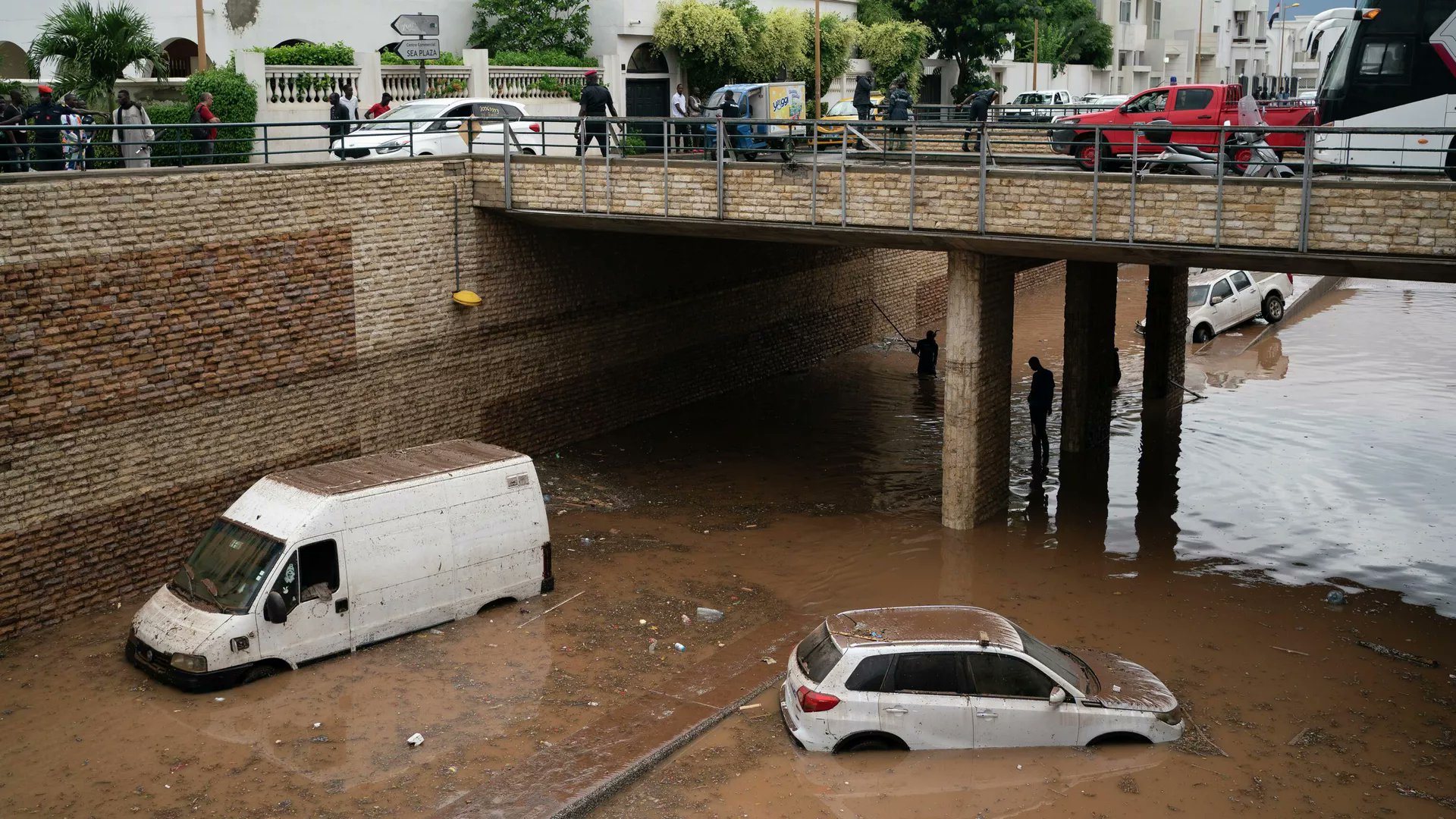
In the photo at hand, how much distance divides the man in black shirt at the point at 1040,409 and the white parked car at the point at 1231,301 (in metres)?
10.7

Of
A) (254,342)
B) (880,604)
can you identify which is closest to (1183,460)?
(880,604)

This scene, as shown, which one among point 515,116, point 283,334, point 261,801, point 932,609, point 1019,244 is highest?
point 515,116

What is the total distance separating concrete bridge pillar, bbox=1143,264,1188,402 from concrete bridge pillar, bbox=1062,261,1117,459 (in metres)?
2.30

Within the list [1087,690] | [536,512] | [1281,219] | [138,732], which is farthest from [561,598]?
[1281,219]

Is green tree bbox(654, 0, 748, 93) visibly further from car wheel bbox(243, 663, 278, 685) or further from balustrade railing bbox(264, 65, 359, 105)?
car wheel bbox(243, 663, 278, 685)

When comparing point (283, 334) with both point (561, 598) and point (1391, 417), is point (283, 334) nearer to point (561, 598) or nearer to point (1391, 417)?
point (561, 598)

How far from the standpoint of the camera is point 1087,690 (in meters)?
11.6

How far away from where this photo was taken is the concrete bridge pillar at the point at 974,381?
1759 centimetres

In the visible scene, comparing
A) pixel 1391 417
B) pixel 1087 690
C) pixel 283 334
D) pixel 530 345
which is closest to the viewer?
pixel 1087 690

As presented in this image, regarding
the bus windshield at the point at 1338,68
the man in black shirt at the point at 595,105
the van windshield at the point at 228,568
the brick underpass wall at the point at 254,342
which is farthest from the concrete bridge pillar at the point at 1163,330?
the van windshield at the point at 228,568

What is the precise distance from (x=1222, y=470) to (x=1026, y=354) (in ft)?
29.3

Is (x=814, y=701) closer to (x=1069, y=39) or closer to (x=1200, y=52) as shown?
(x=1069, y=39)

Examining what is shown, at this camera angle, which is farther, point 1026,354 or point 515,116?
point 1026,354

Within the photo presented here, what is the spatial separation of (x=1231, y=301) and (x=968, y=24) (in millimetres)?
21847
